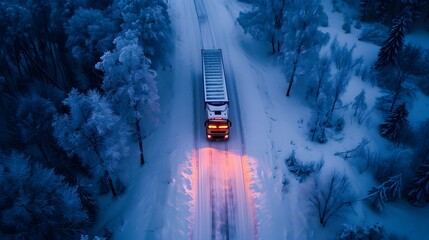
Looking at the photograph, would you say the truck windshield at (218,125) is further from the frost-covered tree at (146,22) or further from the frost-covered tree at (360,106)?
the frost-covered tree at (360,106)

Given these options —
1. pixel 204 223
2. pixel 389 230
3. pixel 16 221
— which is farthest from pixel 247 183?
pixel 16 221

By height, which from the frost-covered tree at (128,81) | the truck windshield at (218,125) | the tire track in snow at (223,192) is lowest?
the tire track in snow at (223,192)

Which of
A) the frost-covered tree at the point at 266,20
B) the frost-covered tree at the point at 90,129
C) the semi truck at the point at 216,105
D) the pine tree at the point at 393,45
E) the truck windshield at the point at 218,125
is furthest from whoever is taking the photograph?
the frost-covered tree at the point at 266,20

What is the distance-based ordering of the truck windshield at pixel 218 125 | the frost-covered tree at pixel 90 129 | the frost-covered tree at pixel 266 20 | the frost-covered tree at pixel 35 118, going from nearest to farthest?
the frost-covered tree at pixel 90 129 → the frost-covered tree at pixel 35 118 → the truck windshield at pixel 218 125 → the frost-covered tree at pixel 266 20

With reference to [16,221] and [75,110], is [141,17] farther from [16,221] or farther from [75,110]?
[16,221]

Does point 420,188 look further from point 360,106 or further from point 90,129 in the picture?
point 90,129

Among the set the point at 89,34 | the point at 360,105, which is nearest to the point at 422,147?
the point at 360,105

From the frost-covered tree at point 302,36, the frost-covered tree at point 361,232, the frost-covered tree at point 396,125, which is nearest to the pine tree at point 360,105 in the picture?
the frost-covered tree at point 396,125

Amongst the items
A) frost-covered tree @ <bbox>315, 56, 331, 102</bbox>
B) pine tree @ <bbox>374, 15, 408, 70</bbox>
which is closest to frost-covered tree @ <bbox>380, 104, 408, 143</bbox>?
frost-covered tree @ <bbox>315, 56, 331, 102</bbox>

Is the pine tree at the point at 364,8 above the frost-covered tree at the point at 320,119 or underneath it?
above
